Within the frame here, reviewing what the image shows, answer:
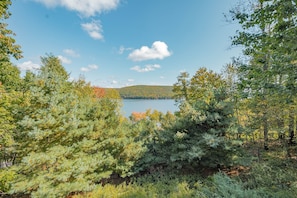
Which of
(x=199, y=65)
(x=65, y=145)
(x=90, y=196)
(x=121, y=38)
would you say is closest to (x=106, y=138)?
(x=65, y=145)

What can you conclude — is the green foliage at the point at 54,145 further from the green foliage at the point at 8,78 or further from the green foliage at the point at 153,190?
the green foliage at the point at 8,78

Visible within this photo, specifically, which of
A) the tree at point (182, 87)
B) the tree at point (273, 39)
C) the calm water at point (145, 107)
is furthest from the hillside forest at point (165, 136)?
the calm water at point (145, 107)

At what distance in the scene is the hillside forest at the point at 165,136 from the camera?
3.21 meters

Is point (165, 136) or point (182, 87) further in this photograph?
point (182, 87)

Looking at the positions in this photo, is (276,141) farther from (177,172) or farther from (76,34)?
(76,34)

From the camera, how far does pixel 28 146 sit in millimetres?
4270

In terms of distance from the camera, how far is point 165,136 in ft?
21.0

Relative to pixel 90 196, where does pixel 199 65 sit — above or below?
above

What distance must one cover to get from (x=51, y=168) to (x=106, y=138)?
211cm

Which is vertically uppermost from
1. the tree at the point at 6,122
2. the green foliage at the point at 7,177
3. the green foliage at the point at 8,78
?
the green foliage at the point at 8,78

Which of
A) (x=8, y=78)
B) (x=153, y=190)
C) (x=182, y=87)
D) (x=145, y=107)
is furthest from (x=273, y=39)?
(x=145, y=107)

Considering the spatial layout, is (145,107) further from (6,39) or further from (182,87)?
(6,39)

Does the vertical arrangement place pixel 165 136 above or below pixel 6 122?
below

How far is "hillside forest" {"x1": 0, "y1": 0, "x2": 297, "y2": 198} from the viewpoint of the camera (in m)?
3.21
